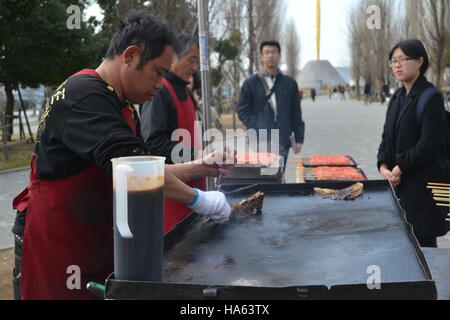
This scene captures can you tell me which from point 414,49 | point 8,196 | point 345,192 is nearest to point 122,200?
point 345,192

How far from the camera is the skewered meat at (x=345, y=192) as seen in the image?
2683 mm

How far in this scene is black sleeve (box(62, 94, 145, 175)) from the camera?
5.16ft

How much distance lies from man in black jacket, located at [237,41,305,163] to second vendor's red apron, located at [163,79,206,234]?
2169 millimetres

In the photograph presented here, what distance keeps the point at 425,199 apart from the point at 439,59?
19.6 m

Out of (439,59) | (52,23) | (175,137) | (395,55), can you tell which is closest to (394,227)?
(175,137)

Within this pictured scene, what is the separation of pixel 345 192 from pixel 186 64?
1456mm

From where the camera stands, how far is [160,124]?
3168mm

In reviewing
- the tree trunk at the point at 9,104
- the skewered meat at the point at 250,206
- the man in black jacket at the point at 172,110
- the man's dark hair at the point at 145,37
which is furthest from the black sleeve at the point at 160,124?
the tree trunk at the point at 9,104

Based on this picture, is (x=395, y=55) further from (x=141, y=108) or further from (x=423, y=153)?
(x=141, y=108)

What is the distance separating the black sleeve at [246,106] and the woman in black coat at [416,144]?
2.20 metres

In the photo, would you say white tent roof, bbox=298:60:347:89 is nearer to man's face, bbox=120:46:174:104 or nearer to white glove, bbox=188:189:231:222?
→ white glove, bbox=188:189:231:222

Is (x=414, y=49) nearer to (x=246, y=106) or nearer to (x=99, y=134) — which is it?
(x=246, y=106)

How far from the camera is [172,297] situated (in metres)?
1.41

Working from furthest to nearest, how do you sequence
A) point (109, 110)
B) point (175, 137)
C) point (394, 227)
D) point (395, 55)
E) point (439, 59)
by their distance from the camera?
1. point (439, 59)
2. point (395, 55)
3. point (175, 137)
4. point (394, 227)
5. point (109, 110)
